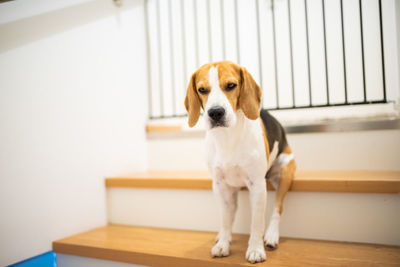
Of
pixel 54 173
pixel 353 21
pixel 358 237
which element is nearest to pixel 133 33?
pixel 54 173

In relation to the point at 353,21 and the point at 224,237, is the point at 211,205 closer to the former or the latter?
the point at 224,237

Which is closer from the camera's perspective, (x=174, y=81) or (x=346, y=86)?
(x=346, y=86)

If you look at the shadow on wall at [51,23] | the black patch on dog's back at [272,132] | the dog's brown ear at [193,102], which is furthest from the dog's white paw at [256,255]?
the shadow on wall at [51,23]

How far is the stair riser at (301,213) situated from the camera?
4.66 ft

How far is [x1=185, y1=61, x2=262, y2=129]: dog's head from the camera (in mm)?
1217

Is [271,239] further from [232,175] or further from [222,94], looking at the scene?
[222,94]

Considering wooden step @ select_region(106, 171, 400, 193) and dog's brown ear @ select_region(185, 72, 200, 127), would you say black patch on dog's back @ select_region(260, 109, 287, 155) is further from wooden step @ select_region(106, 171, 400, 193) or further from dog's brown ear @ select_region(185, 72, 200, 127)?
dog's brown ear @ select_region(185, 72, 200, 127)

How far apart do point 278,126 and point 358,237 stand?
0.70m

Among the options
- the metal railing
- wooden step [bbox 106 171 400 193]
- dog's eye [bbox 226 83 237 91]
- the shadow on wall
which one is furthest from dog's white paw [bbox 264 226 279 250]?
the shadow on wall

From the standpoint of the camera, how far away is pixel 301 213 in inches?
61.1

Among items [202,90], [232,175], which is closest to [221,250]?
[232,175]

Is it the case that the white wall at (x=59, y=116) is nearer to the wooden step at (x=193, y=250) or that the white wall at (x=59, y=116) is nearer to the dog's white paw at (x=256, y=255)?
the wooden step at (x=193, y=250)

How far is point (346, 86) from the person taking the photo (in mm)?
2211

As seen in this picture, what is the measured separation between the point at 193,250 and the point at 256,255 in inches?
13.1
